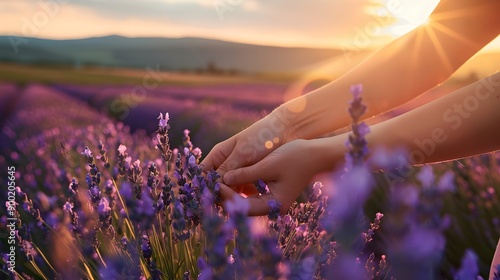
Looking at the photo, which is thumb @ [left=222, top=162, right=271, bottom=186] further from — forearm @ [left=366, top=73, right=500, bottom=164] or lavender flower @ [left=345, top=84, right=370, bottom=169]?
lavender flower @ [left=345, top=84, right=370, bottom=169]

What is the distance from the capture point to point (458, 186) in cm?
387

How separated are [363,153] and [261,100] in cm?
835

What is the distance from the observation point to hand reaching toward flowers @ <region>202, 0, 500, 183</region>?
1.70 meters

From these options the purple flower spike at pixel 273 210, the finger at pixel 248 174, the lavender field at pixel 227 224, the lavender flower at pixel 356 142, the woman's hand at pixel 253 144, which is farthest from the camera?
the woman's hand at pixel 253 144

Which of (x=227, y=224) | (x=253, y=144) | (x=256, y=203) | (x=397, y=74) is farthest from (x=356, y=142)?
(x=397, y=74)

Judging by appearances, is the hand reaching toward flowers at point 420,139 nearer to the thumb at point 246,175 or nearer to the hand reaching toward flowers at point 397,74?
the thumb at point 246,175

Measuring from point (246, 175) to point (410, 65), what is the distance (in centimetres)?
64

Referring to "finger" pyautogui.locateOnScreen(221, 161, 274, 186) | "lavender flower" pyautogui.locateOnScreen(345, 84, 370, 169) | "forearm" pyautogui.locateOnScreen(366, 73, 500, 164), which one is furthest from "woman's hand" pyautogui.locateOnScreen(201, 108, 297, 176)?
"lavender flower" pyautogui.locateOnScreen(345, 84, 370, 169)

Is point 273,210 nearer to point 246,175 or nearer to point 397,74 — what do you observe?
point 246,175

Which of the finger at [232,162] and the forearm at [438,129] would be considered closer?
the forearm at [438,129]

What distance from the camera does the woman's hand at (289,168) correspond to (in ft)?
4.72

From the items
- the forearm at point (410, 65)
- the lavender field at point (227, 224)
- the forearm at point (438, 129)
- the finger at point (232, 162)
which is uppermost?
the forearm at point (410, 65)

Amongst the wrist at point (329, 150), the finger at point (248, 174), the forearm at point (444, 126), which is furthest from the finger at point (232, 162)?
the forearm at point (444, 126)

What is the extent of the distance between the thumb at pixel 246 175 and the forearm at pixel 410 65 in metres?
0.32
